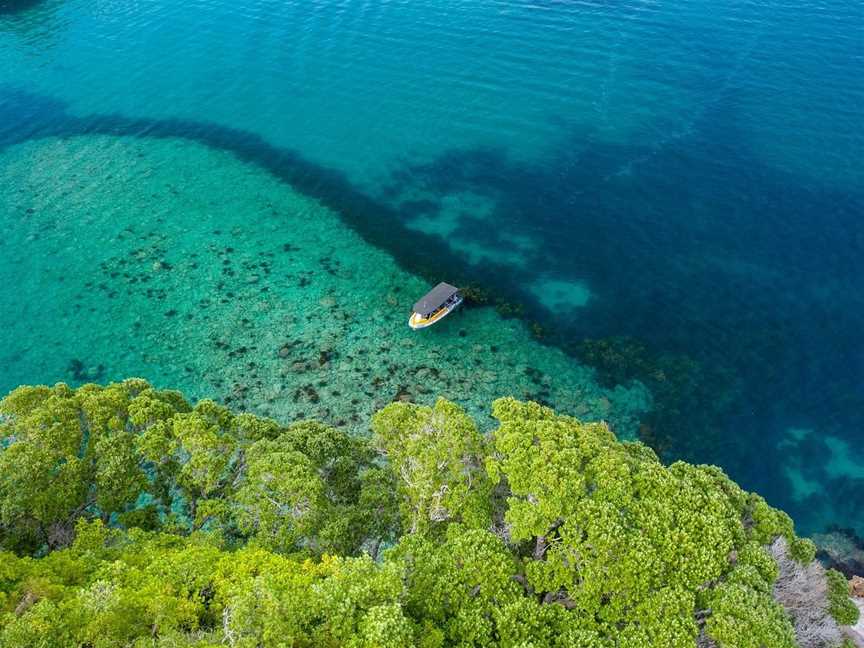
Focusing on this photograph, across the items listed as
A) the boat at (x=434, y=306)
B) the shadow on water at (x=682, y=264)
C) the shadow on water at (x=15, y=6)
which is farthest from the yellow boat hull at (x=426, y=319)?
the shadow on water at (x=15, y=6)

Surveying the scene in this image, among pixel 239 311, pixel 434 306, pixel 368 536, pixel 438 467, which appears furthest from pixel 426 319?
pixel 368 536

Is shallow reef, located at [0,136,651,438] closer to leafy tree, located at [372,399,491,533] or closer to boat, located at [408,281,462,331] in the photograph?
boat, located at [408,281,462,331]

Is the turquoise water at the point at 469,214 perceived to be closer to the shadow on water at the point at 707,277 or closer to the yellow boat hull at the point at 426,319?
the shadow on water at the point at 707,277

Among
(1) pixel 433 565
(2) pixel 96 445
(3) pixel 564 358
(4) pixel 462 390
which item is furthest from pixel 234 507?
(3) pixel 564 358

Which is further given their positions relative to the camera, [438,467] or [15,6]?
[15,6]

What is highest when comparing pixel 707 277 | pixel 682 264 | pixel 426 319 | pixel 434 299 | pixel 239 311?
pixel 434 299

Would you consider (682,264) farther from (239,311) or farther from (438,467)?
(239,311)
